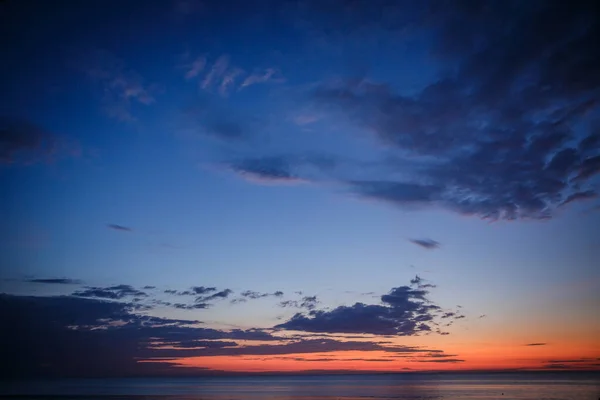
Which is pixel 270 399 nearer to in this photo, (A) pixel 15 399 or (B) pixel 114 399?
(B) pixel 114 399

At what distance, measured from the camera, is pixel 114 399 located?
75.8m

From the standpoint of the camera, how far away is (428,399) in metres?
67.6

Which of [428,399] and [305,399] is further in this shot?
[305,399]

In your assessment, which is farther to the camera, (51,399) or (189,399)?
(189,399)

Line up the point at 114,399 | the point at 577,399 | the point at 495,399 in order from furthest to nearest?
the point at 114,399 → the point at 495,399 → the point at 577,399

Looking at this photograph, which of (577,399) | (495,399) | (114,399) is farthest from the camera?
(114,399)

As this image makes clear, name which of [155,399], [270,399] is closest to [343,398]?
A: [270,399]

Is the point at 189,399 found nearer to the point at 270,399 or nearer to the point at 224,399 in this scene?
the point at 224,399

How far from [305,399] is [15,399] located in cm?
4336

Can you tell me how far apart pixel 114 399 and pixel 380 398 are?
145 ft

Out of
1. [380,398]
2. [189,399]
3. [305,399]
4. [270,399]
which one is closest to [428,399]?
[380,398]

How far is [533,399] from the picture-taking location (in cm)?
6775

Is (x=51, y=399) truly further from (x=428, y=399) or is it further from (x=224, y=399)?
(x=428, y=399)

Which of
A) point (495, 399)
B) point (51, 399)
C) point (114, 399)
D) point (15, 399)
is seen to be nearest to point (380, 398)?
point (495, 399)
